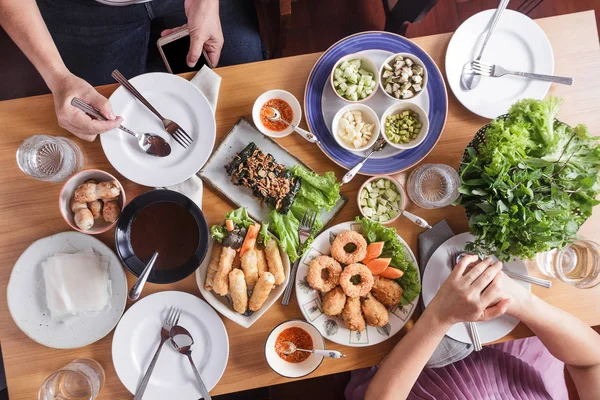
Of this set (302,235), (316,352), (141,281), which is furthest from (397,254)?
(141,281)

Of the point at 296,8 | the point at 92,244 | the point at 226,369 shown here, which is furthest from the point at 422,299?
the point at 296,8

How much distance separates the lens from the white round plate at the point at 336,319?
167 cm

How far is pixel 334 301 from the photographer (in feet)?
5.46

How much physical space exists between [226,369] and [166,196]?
712 mm

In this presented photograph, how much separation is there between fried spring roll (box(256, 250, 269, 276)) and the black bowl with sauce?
235mm

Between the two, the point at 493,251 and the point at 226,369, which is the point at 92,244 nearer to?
the point at 226,369

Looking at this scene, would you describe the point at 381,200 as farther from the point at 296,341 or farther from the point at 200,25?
the point at 200,25

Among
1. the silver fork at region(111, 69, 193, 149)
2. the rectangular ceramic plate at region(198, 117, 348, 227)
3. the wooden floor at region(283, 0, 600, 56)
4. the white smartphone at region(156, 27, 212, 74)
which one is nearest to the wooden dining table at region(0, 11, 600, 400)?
the rectangular ceramic plate at region(198, 117, 348, 227)

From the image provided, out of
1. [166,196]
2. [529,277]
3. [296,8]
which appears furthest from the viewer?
[296,8]

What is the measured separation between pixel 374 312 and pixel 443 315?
0.25m

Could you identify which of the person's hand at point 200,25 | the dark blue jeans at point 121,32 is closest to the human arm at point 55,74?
Result: the dark blue jeans at point 121,32

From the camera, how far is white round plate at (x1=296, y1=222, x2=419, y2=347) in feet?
5.49

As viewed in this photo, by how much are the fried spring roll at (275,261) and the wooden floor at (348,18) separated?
166 cm

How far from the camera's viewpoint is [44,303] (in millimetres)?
1624
